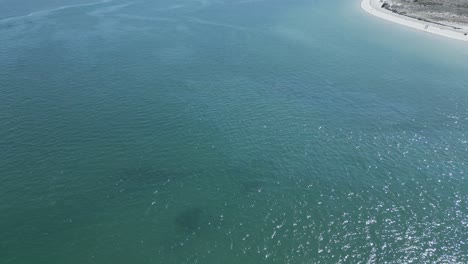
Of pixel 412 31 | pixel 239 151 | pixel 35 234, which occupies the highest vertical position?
pixel 412 31

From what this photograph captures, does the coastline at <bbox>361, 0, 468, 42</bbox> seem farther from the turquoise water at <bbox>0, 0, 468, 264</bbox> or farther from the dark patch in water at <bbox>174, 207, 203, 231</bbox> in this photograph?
the dark patch in water at <bbox>174, 207, 203, 231</bbox>

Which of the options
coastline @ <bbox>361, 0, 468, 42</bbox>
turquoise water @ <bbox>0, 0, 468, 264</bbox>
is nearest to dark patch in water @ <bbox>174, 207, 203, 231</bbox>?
turquoise water @ <bbox>0, 0, 468, 264</bbox>

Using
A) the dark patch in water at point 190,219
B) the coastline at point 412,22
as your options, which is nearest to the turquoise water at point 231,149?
the dark patch in water at point 190,219

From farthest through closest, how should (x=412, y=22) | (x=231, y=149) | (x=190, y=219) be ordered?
(x=412, y=22) < (x=231, y=149) < (x=190, y=219)

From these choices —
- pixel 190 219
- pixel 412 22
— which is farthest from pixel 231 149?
pixel 412 22

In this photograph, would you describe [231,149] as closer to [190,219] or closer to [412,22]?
[190,219]

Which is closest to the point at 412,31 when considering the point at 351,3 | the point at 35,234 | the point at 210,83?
the point at 351,3

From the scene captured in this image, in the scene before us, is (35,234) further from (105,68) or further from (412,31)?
(412,31)
